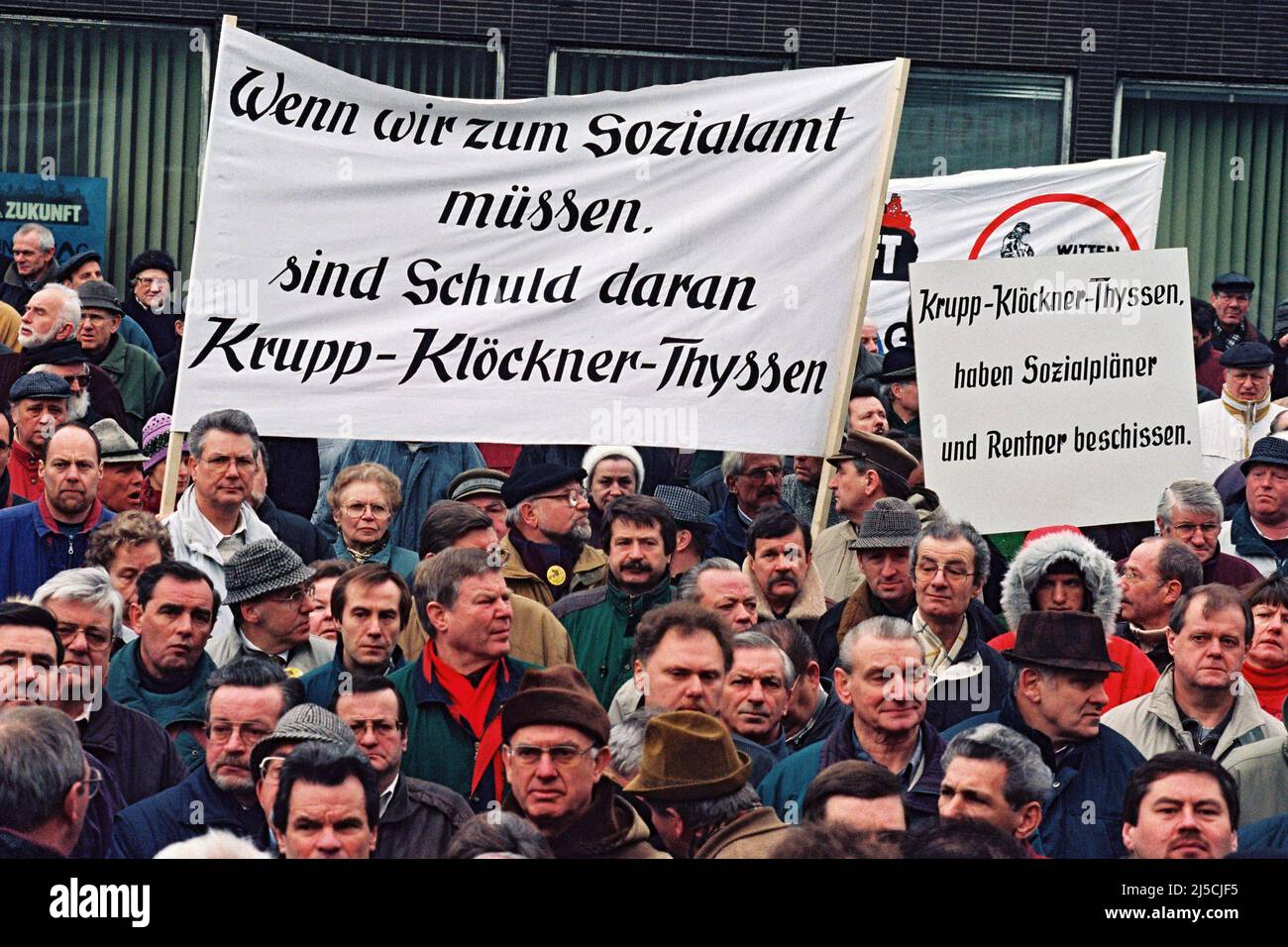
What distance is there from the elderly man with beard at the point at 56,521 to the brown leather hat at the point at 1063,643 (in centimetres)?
332

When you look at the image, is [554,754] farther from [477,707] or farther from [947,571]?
[947,571]

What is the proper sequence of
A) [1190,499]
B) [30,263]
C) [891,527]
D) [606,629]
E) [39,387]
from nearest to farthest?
1. [606,629]
2. [891,527]
3. [1190,499]
4. [39,387]
5. [30,263]

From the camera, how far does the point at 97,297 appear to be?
11.1 m

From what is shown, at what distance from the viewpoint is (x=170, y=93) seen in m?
15.3

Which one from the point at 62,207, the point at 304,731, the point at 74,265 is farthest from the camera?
the point at 62,207

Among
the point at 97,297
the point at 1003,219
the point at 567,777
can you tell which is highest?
the point at 1003,219

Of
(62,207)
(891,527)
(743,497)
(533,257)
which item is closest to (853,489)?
(743,497)

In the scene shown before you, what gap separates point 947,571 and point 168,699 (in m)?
2.56

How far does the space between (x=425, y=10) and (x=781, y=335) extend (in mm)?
6949

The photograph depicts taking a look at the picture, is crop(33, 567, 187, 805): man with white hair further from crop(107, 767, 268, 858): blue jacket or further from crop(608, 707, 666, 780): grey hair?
crop(608, 707, 666, 780): grey hair

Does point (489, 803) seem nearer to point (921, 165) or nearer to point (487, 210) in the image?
point (487, 210)

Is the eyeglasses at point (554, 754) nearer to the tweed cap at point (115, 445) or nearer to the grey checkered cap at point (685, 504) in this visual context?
the grey checkered cap at point (685, 504)

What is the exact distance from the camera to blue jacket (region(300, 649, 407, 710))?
704 cm
